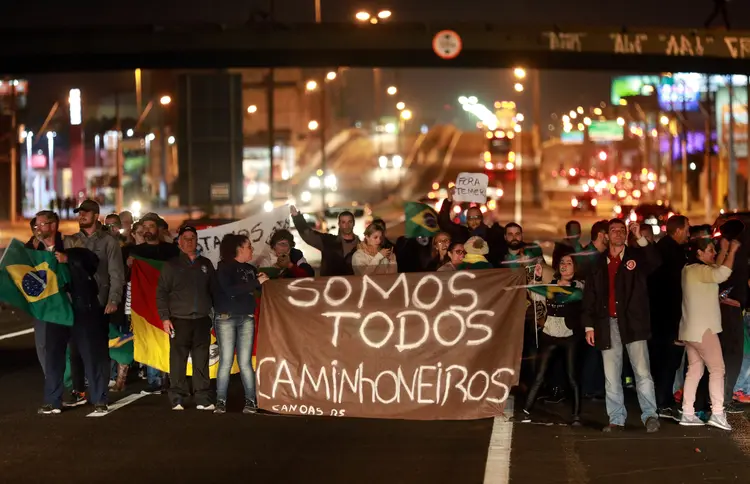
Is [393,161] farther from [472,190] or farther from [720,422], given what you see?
[720,422]

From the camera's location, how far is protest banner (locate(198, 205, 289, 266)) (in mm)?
13211

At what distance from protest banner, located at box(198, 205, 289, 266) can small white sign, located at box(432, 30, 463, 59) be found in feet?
44.6

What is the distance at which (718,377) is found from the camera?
404 inches

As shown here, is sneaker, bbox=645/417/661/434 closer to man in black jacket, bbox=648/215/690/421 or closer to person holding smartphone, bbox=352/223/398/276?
man in black jacket, bbox=648/215/690/421

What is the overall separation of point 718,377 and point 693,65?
17971mm

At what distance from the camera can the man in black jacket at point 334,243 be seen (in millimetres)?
12938

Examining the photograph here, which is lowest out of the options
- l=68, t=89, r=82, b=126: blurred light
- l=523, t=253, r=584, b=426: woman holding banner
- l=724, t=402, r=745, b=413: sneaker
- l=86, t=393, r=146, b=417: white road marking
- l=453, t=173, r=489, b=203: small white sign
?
l=724, t=402, r=745, b=413: sneaker

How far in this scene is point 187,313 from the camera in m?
11.2

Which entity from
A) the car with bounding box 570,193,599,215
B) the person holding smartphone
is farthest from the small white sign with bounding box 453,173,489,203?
the car with bounding box 570,193,599,215

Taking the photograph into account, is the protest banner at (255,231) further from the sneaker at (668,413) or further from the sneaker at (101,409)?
the sneaker at (668,413)

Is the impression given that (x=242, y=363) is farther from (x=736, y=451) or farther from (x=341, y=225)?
(x=736, y=451)

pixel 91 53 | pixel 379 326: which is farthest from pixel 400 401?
pixel 91 53

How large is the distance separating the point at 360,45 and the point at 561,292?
55.0 feet

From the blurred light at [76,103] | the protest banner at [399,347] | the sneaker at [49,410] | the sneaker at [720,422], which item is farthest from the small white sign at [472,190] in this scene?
the blurred light at [76,103]
